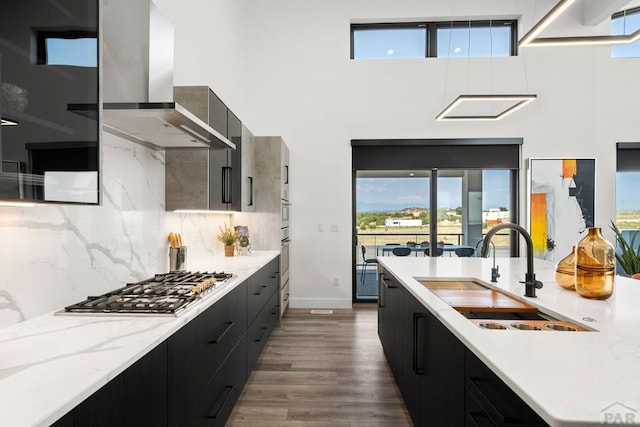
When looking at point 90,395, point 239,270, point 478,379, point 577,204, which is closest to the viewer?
point 90,395

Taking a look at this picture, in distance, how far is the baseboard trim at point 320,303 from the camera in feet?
17.9

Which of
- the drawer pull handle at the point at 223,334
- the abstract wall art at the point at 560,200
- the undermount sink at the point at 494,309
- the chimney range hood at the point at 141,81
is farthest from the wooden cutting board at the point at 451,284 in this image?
the abstract wall art at the point at 560,200

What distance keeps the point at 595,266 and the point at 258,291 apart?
2.36m

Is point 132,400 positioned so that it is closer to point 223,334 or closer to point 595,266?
point 223,334

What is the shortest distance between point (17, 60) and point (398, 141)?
4.96 m

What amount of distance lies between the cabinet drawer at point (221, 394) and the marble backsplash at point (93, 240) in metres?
0.78

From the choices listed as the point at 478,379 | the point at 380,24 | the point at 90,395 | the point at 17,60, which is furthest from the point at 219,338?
the point at 380,24

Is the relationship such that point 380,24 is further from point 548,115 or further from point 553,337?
point 553,337

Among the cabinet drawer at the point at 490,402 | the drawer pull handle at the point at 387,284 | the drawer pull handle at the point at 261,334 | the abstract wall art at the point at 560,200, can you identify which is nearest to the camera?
the cabinet drawer at the point at 490,402

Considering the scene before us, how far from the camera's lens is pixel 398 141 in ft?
18.1

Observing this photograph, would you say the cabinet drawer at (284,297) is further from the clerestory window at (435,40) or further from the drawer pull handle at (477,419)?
the clerestory window at (435,40)

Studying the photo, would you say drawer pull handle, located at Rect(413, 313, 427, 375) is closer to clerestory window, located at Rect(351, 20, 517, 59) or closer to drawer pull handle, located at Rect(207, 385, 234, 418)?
drawer pull handle, located at Rect(207, 385, 234, 418)

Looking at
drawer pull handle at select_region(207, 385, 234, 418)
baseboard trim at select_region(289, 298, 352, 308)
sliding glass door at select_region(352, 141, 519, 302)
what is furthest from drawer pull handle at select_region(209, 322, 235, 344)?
sliding glass door at select_region(352, 141, 519, 302)

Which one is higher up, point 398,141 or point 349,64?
point 349,64
